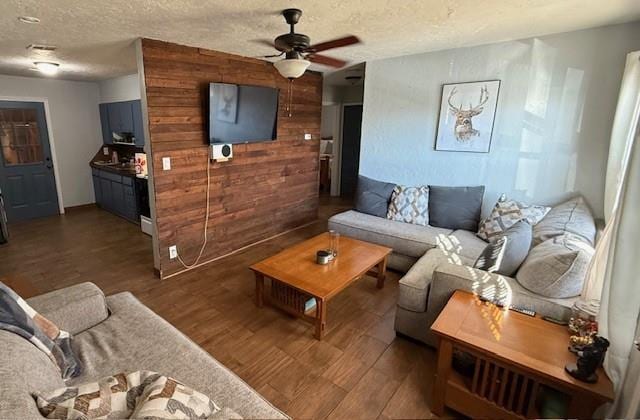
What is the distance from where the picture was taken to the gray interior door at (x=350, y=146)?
6.32 metres

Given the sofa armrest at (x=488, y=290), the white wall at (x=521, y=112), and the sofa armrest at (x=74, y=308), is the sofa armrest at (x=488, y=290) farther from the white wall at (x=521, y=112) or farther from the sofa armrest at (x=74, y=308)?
the sofa armrest at (x=74, y=308)

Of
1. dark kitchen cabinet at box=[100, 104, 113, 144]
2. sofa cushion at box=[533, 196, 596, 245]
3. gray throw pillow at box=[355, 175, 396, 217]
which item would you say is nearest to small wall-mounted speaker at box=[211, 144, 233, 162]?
gray throw pillow at box=[355, 175, 396, 217]

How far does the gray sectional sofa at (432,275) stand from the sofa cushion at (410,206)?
4.3 inches

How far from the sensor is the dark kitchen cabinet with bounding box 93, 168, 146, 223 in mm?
4734

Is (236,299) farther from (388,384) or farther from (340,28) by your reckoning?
(340,28)

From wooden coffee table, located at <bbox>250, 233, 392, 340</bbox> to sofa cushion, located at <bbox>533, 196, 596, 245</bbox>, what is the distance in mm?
1247

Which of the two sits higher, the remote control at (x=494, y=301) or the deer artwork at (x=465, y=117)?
the deer artwork at (x=465, y=117)

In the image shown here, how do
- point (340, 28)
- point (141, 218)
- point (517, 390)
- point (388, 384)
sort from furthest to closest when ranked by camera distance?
1. point (141, 218)
2. point (340, 28)
3. point (388, 384)
4. point (517, 390)

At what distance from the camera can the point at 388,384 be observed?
74.9 inches

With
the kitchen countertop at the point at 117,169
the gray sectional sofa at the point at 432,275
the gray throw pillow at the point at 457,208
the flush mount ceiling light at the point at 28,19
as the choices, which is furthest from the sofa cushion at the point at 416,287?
the kitchen countertop at the point at 117,169

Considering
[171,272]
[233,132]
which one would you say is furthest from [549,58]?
[171,272]

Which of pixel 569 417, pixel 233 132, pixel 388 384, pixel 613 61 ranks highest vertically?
pixel 613 61

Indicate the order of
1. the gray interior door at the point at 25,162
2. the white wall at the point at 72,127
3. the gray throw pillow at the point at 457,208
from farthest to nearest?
the white wall at the point at 72,127 → the gray interior door at the point at 25,162 → the gray throw pillow at the point at 457,208

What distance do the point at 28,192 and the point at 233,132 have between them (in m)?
3.93
